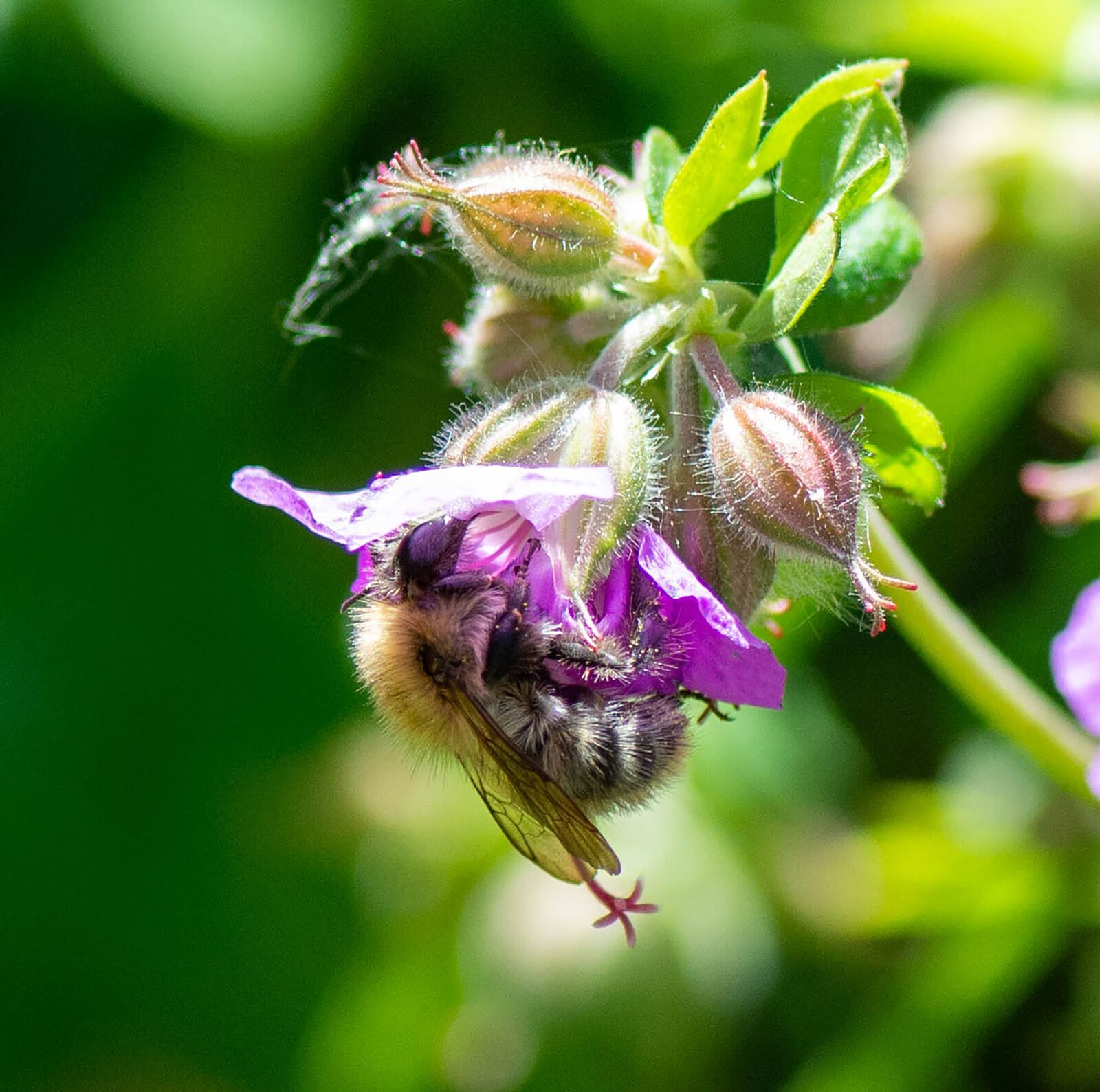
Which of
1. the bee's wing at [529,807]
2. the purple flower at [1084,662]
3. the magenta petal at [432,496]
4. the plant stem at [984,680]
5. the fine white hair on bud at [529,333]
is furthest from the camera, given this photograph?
the purple flower at [1084,662]

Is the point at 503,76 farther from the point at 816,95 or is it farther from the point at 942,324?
the point at 816,95

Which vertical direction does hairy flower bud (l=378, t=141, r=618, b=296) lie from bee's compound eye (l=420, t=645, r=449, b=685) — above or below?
above

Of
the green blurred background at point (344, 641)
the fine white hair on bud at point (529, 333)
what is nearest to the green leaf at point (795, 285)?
the fine white hair on bud at point (529, 333)

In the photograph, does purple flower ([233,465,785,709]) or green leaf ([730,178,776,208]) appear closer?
purple flower ([233,465,785,709])

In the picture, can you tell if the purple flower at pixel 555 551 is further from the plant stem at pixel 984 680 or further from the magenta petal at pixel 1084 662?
the magenta petal at pixel 1084 662

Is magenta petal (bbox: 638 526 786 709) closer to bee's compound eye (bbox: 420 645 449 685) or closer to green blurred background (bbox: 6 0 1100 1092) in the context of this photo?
bee's compound eye (bbox: 420 645 449 685)

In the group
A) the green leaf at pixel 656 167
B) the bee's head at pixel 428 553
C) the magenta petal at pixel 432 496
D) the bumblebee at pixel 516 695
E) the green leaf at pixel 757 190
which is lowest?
the bumblebee at pixel 516 695

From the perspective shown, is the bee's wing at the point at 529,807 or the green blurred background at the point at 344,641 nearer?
the bee's wing at the point at 529,807

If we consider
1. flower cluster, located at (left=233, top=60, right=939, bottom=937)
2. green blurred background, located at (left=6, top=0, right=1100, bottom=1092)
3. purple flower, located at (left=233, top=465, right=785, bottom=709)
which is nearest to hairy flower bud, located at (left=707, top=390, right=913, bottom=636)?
flower cluster, located at (left=233, top=60, right=939, bottom=937)

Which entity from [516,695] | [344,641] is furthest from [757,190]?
[344,641]
